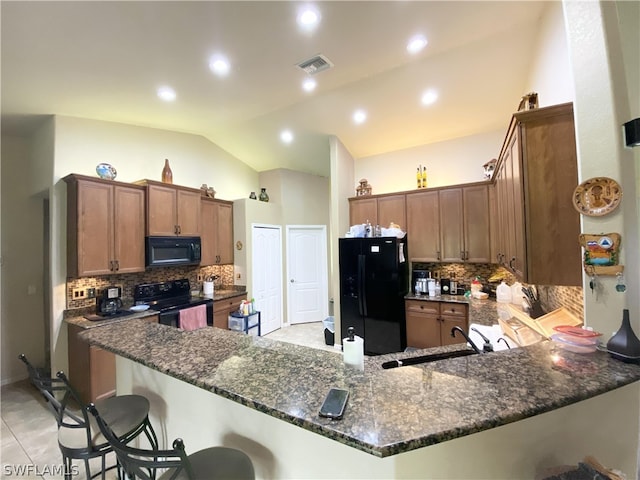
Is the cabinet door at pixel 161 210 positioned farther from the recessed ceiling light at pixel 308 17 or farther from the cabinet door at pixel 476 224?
the cabinet door at pixel 476 224

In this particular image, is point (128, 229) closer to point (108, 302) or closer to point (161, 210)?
point (161, 210)

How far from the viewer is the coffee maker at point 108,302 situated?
3212mm

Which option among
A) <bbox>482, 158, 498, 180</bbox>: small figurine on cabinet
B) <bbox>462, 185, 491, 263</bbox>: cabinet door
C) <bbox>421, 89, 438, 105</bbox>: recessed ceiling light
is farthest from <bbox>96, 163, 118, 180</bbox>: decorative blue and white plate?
<bbox>482, 158, 498, 180</bbox>: small figurine on cabinet

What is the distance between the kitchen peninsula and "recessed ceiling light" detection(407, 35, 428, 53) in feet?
8.65

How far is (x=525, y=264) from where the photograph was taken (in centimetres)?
167

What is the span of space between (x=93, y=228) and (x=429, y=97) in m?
4.25

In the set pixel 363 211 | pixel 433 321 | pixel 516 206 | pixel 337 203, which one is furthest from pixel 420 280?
pixel 516 206

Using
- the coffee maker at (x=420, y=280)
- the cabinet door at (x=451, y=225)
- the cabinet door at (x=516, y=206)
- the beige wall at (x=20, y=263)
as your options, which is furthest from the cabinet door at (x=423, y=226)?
the beige wall at (x=20, y=263)

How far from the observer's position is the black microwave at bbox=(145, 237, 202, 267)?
139 inches

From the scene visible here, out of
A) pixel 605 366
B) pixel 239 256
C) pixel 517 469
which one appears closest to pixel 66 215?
pixel 239 256

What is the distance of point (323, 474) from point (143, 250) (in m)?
3.51

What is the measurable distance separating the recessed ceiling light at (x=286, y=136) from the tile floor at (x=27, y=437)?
13.8 ft

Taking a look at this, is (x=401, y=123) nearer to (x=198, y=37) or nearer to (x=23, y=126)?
(x=198, y=37)

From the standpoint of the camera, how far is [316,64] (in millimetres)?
2715
